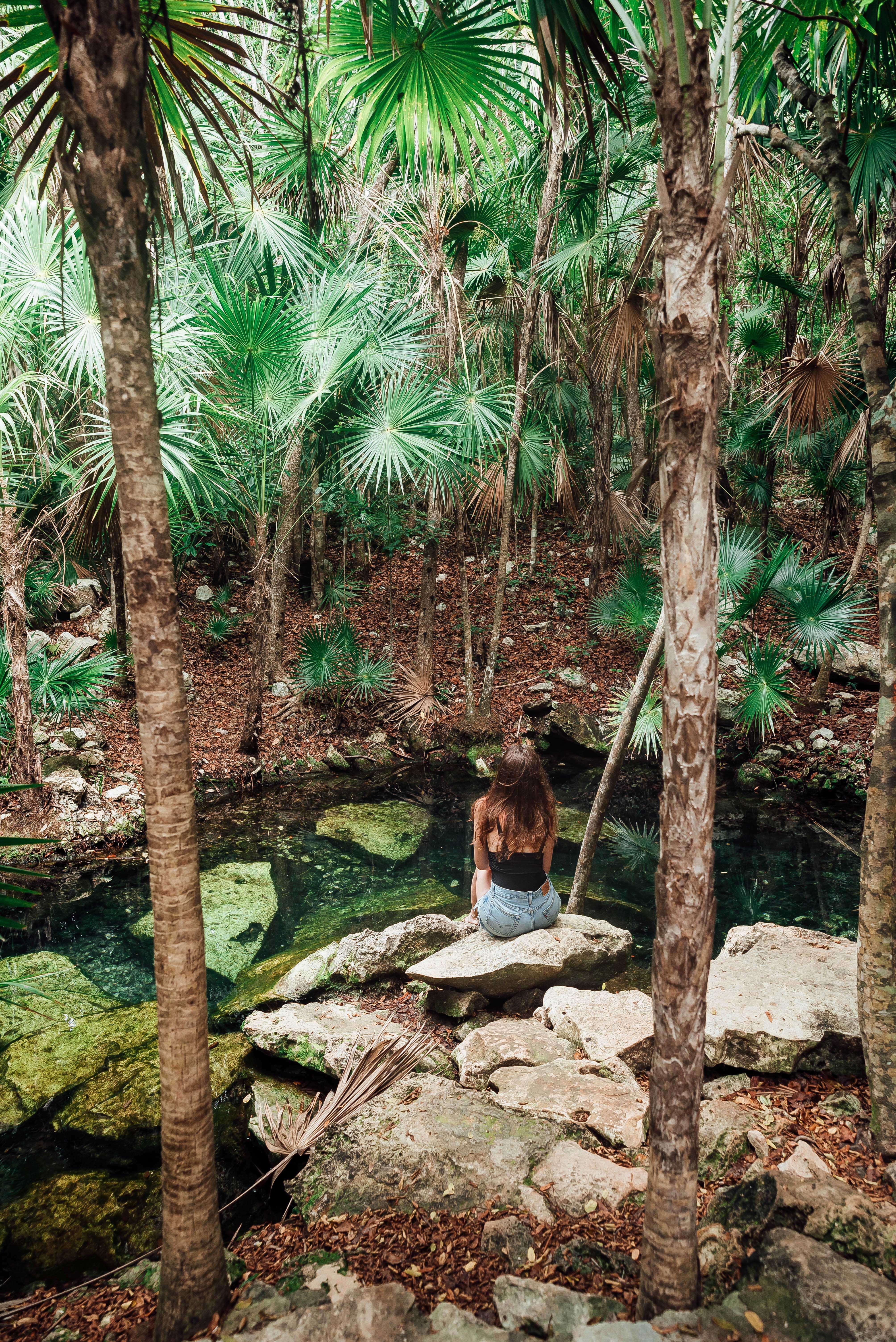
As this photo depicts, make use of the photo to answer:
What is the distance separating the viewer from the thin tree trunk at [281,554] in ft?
27.6

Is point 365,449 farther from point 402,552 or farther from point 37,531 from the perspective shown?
point 402,552

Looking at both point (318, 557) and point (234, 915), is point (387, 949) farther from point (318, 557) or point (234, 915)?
point (318, 557)

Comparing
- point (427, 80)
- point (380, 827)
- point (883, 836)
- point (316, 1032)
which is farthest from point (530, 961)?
point (427, 80)

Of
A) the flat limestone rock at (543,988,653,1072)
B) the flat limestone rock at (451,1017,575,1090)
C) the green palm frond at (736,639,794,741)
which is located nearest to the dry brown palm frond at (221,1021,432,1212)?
the flat limestone rock at (451,1017,575,1090)

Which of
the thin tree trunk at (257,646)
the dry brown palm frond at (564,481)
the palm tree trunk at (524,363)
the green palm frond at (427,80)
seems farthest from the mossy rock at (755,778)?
the green palm frond at (427,80)

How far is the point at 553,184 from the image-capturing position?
6910mm

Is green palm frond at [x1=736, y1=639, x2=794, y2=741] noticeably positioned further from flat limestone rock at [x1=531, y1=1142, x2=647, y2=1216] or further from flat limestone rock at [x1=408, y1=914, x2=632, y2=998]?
flat limestone rock at [x1=531, y1=1142, x2=647, y2=1216]

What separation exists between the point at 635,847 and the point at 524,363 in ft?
16.2

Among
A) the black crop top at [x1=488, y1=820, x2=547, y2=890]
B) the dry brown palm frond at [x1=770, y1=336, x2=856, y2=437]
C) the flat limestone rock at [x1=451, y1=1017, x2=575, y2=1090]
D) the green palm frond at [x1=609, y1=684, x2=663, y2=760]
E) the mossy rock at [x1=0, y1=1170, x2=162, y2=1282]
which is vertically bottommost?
the mossy rock at [x1=0, y1=1170, x2=162, y2=1282]

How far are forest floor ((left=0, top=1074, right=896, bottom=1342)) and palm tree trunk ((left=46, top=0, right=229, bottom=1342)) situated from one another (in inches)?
12.9

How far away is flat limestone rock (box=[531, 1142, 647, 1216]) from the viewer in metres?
2.46

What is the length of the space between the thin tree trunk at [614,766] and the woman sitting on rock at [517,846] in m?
0.55

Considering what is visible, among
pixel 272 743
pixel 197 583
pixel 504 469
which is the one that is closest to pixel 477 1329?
pixel 272 743

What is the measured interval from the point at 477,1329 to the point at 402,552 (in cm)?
1292
